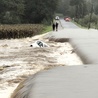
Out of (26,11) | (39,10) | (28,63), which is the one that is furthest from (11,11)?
(28,63)

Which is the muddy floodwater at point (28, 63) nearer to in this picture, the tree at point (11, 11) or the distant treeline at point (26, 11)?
the tree at point (11, 11)

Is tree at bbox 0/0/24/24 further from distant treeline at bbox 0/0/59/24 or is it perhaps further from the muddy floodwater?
the muddy floodwater

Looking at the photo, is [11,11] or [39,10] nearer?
[11,11]

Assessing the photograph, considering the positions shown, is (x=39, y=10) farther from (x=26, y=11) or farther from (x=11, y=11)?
(x=11, y=11)

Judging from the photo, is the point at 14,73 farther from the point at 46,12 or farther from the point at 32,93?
the point at 46,12

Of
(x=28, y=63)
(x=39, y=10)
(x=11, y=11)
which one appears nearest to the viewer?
(x=28, y=63)

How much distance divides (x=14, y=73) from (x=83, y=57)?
401cm

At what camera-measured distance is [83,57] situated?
15242 mm

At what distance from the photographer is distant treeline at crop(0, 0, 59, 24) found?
2083 inches

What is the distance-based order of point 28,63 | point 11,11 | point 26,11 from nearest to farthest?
1. point 28,63
2. point 11,11
3. point 26,11

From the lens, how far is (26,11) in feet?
186

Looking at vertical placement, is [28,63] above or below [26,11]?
above

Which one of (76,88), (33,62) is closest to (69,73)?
(76,88)

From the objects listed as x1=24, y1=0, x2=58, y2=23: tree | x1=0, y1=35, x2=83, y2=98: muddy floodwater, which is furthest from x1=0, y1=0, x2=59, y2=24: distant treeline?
x1=0, y1=35, x2=83, y2=98: muddy floodwater
